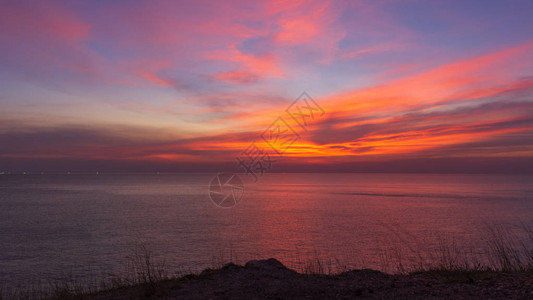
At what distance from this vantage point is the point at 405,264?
81.3 ft

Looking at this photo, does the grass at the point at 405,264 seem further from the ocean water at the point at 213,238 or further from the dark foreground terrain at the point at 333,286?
the ocean water at the point at 213,238

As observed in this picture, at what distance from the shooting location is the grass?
10.7 meters

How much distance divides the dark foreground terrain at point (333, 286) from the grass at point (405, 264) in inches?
8.5

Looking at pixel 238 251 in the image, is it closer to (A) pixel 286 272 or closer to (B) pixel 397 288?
(A) pixel 286 272

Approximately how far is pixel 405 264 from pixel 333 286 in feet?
58.9

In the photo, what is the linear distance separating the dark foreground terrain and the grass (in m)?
0.21

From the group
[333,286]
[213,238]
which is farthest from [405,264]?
[213,238]

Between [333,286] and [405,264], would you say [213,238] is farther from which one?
[333,286]

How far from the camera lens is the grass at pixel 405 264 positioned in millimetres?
10680

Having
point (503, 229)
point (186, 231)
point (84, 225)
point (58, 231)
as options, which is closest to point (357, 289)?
point (186, 231)

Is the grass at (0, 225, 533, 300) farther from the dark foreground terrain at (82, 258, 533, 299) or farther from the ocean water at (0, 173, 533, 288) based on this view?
the ocean water at (0, 173, 533, 288)

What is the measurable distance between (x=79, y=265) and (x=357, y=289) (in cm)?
2599

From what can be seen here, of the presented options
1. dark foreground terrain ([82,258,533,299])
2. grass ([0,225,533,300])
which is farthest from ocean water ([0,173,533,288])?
dark foreground terrain ([82,258,533,299])

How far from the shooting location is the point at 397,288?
9.02m
